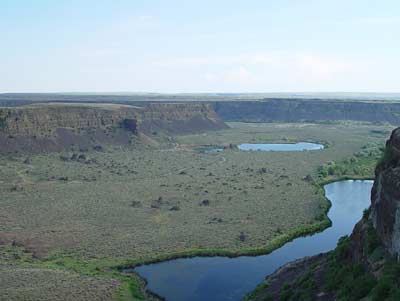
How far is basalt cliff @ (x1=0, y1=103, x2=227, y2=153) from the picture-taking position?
98.5 m

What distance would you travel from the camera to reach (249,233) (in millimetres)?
47812

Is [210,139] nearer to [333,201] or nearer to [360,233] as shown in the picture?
[333,201]

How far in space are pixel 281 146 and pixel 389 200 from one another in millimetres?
103822

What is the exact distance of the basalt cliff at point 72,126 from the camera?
98.5 metres

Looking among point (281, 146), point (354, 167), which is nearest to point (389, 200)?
point (354, 167)

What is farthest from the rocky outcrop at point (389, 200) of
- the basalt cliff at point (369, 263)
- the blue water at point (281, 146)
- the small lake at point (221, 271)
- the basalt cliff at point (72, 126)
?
the blue water at point (281, 146)

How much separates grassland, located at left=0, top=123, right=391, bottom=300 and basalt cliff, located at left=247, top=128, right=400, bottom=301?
12153 mm

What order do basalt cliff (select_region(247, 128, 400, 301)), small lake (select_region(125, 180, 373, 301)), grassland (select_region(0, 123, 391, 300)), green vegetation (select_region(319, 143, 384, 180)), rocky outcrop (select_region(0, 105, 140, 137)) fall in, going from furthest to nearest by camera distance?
rocky outcrop (select_region(0, 105, 140, 137)) → green vegetation (select_region(319, 143, 384, 180)) → grassland (select_region(0, 123, 391, 300)) → small lake (select_region(125, 180, 373, 301)) → basalt cliff (select_region(247, 128, 400, 301))

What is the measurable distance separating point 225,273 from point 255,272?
246cm

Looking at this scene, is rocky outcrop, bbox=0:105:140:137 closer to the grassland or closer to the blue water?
the grassland

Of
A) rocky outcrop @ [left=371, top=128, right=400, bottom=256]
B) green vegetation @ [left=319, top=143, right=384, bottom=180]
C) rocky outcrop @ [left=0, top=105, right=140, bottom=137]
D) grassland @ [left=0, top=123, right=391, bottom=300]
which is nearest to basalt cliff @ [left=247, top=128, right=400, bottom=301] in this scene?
rocky outcrop @ [left=371, top=128, right=400, bottom=256]

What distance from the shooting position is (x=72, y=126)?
370 feet

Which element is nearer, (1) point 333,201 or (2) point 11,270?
(2) point 11,270

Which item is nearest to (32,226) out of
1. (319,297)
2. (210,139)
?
(319,297)
